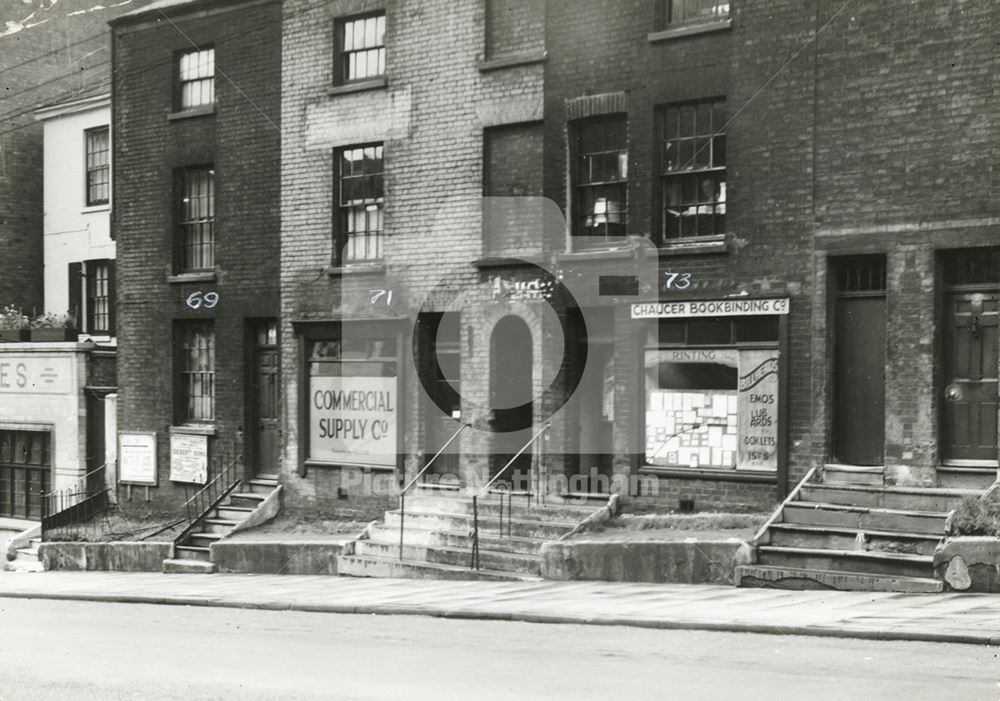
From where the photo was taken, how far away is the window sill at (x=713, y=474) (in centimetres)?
1670

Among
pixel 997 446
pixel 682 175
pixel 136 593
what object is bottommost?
pixel 136 593

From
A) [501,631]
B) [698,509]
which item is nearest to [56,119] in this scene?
[698,509]

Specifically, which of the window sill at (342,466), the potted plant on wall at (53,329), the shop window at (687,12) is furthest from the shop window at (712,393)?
the potted plant on wall at (53,329)

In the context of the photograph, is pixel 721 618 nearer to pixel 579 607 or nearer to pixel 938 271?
pixel 579 607

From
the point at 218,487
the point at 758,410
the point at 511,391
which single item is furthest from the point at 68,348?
the point at 758,410

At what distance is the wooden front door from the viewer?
16.1m

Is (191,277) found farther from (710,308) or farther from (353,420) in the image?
(710,308)

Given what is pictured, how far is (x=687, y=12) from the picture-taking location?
692 inches

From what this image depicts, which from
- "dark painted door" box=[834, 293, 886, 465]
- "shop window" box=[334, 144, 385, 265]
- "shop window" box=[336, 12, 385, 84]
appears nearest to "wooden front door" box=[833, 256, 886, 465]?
"dark painted door" box=[834, 293, 886, 465]

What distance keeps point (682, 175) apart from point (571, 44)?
9.02ft

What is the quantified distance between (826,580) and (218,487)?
1264 centimetres

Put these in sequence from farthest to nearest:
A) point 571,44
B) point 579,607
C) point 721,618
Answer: point 571,44
point 579,607
point 721,618

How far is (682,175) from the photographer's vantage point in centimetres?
1761

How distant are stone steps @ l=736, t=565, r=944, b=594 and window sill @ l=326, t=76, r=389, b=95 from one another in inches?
410
